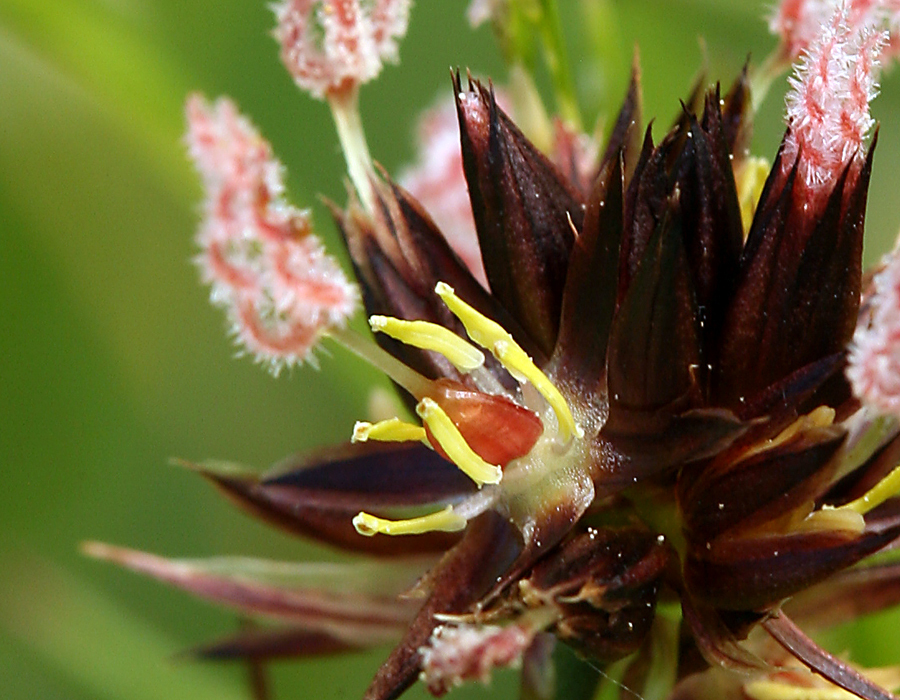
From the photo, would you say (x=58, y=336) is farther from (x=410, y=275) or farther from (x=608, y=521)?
(x=608, y=521)

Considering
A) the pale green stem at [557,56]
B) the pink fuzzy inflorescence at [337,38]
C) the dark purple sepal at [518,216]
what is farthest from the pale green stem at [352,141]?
the pale green stem at [557,56]

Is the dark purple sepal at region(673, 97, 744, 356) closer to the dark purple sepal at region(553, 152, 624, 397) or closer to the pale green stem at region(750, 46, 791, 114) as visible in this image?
the dark purple sepal at region(553, 152, 624, 397)

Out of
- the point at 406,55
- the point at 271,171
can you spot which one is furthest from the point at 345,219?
the point at 406,55

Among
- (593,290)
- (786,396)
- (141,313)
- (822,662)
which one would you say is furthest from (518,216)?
(141,313)

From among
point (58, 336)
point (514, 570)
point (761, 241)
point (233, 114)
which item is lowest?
point (514, 570)

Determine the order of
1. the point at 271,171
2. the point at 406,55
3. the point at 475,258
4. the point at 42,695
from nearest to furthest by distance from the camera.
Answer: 1. the point at 271,171
2. the point at 475,258
3. the point at 42,695
4. the point at 406,55

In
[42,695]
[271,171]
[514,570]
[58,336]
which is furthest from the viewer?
[58,336]
